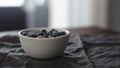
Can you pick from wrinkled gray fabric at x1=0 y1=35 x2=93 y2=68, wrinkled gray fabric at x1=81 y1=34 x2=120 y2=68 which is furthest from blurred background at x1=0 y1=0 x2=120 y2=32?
wrinkled gray fabric at x1=0 y1=35 x2=93 y2=68

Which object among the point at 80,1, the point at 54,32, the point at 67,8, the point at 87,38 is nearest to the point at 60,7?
the point at 67,8

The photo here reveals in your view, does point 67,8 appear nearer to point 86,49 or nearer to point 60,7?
point 60,7

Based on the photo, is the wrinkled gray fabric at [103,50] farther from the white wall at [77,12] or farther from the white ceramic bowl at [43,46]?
the white wall at [77,12]

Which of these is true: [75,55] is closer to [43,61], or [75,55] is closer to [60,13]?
[43,61]

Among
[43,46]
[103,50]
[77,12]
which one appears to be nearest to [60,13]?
[77,12]

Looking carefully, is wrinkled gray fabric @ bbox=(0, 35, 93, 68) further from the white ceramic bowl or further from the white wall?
the white wall
